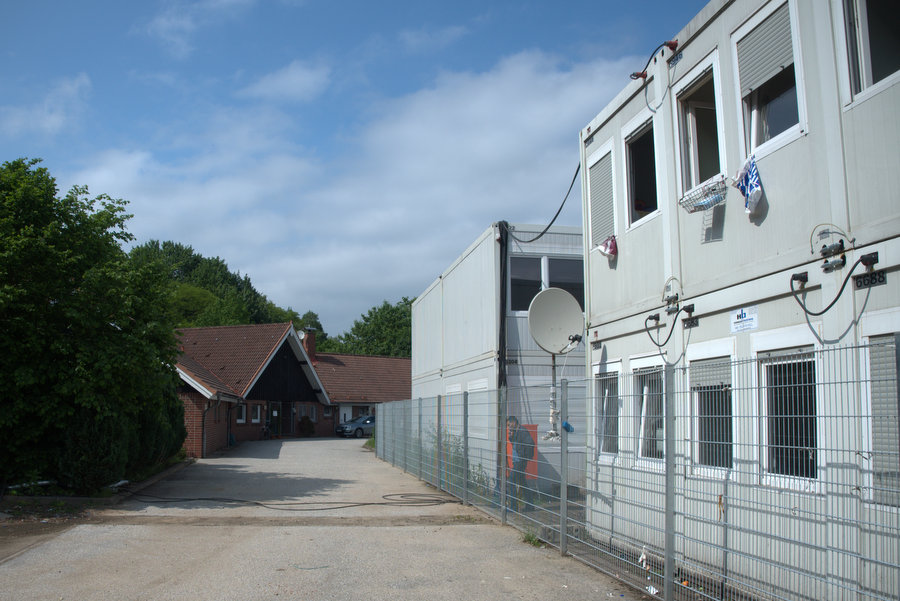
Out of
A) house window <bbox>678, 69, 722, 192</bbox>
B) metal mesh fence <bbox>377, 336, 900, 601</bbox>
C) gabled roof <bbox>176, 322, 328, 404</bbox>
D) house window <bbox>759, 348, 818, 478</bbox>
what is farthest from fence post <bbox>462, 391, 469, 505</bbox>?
gabled roof <bbox>176, 322, 328, 404</bbox>

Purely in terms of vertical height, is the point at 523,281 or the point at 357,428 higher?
the point at 523,281

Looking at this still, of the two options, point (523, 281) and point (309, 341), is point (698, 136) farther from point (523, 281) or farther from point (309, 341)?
point (309, 341)

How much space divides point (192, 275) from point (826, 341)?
77869 millimetres

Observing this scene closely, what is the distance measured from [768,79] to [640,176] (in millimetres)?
3054

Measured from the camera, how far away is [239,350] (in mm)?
37906

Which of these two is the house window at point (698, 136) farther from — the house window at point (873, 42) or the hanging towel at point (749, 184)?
the house window at point (873, 42)

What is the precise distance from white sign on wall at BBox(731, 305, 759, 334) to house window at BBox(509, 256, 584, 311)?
7720mm

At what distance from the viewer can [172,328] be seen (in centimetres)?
1365

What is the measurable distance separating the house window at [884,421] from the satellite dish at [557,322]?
6132 mm

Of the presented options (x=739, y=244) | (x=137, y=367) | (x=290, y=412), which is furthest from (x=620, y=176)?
(x=290, y=412)

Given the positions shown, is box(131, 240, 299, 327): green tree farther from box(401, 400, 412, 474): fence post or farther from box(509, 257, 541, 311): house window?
box(509, 257, 541, 311): house window

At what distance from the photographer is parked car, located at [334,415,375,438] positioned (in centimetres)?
4356

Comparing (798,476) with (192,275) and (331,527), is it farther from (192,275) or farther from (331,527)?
(192,275)

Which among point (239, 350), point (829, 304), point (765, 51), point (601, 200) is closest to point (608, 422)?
point (829, 304)
